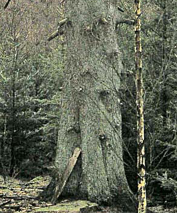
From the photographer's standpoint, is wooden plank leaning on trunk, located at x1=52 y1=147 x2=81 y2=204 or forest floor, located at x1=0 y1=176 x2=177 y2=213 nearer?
forest floor, located at x1=0 y1=176 x2=177 y2=213

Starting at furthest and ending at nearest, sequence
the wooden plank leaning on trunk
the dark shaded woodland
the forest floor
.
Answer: the wooden plank leaning on trunk → the dark shaded woodland → the forest floor

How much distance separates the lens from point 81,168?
5387 millimetres

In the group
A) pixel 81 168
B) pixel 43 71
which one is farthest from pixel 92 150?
pixel 43 71

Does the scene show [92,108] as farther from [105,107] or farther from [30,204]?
[30,204]

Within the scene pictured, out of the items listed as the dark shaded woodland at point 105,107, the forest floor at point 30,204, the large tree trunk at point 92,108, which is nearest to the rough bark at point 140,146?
the dark shaded woodland at point 105,107

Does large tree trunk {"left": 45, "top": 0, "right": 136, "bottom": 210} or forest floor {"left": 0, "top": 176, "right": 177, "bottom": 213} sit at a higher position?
large tree trunk {"left": 45, "top": 0, "right": 136, "bottom": 210}

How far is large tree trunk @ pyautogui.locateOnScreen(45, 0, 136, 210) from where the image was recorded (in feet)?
17.1

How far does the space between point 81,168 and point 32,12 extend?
1528 centimetres

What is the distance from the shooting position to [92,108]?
208 inches

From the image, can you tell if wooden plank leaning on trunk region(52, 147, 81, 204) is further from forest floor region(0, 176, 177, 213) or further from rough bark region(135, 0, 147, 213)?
rough bark region(135, 0, 147, 213)

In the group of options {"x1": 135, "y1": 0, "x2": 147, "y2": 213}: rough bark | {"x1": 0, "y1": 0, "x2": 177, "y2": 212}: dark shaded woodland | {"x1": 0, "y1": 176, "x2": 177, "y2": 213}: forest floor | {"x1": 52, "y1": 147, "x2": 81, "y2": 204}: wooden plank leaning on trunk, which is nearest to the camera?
{"x1": 135, "y1": 0, "x2": 147, "y2": 213}: rough bark

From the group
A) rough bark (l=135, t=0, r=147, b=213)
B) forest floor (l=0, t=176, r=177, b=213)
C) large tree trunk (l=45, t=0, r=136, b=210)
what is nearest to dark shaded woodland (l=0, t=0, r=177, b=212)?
large tree trunk (l=45, t=0, r=136, b=210)

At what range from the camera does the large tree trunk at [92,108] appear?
521 cm

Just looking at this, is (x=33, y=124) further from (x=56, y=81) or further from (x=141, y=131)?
(x=141, y=131)
